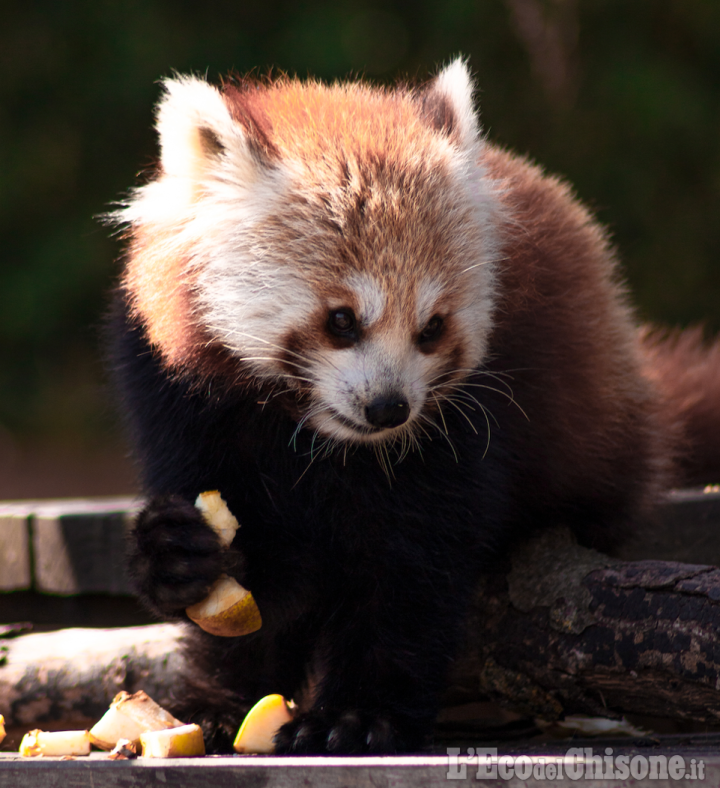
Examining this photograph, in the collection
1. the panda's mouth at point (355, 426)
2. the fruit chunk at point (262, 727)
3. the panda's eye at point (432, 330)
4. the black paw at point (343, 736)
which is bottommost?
the fruit chunk at point (262, 727)

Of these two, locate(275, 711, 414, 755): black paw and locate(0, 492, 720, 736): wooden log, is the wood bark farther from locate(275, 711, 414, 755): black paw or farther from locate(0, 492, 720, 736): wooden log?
locate(275, 711, 414, 755): black paw

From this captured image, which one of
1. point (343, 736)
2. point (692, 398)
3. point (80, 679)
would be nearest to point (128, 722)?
point (343, 736)

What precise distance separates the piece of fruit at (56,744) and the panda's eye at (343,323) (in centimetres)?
98

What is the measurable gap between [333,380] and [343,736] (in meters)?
0.74

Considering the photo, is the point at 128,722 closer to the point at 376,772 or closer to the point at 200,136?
the point at 376,772

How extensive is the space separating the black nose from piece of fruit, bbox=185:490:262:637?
42 cm

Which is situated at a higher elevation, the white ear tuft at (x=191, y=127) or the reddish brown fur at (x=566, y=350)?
the white ear tuft at (x=191, y=127)

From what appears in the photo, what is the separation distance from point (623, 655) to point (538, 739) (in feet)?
1.45

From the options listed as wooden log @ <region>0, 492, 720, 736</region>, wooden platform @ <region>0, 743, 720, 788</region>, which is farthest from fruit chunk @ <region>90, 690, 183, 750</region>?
wooden log @ <region>0, 492, 720, 736</region>

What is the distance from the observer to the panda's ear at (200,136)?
2000mm

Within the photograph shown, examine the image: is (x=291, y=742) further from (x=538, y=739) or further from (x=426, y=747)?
(x=538, y=739)

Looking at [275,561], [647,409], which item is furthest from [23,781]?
[647,409]

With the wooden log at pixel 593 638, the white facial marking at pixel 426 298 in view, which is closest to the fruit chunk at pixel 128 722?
the wooden log at pixel 593 638

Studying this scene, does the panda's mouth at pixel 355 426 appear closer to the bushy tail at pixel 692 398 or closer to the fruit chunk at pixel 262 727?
the fruit chunk at pixel 262 727
